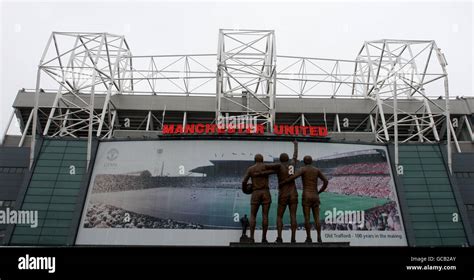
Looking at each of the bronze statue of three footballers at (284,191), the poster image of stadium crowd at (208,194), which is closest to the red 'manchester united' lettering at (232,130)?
the poster image of stadium crowd at (208,194)

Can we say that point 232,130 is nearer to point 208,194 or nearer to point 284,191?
point 208,194

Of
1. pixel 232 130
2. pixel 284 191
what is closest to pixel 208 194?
pixel 232 130

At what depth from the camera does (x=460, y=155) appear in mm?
37906

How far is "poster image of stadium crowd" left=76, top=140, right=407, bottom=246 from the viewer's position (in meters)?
31.4

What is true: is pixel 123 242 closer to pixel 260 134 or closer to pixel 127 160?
pixel 127 160

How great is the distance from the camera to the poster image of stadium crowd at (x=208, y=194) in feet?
103

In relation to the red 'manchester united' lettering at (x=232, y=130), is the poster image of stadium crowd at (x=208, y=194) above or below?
below

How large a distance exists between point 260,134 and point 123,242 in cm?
1426

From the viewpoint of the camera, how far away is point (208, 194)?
33.0 metres

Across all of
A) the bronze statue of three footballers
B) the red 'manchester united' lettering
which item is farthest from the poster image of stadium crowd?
the bronze statue of three footballers

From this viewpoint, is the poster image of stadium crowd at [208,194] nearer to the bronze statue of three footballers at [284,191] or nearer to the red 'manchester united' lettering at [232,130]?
the red 'manchester united' lettering at [232,130]

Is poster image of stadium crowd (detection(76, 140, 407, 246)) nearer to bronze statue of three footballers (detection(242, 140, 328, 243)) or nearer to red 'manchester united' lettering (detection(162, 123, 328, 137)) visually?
red 'manchester united' lettering (detection(162, 123, 328, 137))

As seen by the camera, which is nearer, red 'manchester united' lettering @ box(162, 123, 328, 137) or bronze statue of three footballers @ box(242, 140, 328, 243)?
bronze statue of three footballers @ box(242, 140, 328, 243)
